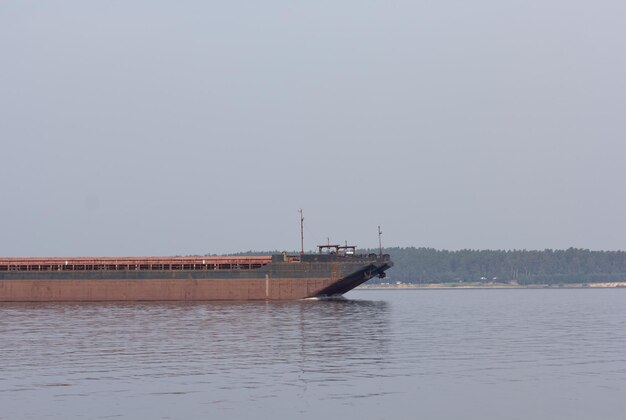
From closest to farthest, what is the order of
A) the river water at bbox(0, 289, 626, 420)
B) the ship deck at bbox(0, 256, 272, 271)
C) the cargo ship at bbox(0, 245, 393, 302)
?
the river water at bbox(0, 289, 626, 420) → the cargo ship at bbox(0, 245, 393, 302) → the ship deck at bbox(0, 256, 272, 271)

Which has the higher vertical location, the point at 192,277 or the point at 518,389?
the point at 192,277

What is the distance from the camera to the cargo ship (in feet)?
258

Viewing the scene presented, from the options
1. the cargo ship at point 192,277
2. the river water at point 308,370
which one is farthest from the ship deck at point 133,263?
the river water at point 308,370

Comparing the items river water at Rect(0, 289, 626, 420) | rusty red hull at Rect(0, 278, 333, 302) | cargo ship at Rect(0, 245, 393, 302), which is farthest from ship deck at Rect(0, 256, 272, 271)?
river water at Rect(0, 289, 626, 420)

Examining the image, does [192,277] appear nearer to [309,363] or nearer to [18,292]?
[18,292]

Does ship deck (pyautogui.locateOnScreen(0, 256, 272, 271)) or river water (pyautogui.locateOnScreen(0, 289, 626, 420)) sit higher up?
ship deck (pyautogui.locateOnScreen(0, 256, 272, 271))

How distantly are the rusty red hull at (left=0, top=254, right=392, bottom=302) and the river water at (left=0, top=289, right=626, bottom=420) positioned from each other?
2561 cm

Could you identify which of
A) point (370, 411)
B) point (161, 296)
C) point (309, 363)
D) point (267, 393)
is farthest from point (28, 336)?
point (161, 296)

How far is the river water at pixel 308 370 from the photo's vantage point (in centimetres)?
2372

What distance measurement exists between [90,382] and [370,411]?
10.0 metres

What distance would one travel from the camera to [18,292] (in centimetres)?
8138

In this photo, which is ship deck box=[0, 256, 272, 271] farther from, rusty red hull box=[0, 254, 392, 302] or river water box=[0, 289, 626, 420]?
river water box=[0, 289, 626, 420]

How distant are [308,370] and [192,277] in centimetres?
5014

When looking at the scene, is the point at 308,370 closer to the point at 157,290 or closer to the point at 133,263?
the point at 157,290
